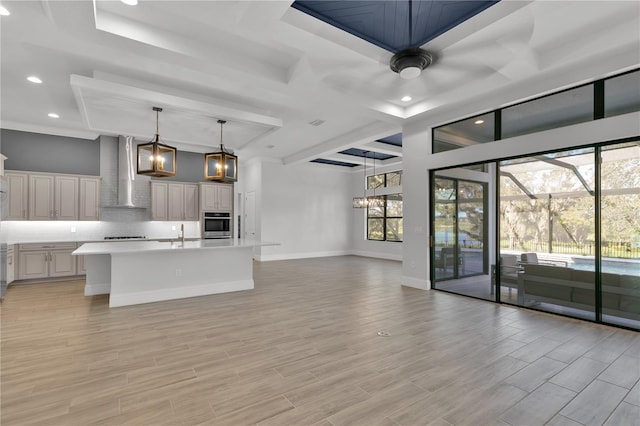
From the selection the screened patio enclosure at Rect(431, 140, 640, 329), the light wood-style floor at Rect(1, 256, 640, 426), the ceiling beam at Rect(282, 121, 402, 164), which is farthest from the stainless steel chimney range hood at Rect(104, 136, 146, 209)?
the screened patio enclosure at Rect(431, 140, 640, 329)

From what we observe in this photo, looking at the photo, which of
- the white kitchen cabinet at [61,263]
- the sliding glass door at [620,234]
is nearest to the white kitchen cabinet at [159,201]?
the white kitchen cabinet at [61,263]

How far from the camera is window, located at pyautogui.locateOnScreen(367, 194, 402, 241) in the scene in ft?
34.4

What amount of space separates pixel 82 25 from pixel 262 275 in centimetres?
557

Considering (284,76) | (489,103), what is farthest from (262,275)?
(489,103)

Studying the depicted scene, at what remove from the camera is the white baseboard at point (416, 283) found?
586 cm

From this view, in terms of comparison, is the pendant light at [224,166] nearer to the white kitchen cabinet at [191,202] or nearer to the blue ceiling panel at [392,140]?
the white kitchen cabinet at [191,202]

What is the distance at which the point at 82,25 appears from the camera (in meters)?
3.05

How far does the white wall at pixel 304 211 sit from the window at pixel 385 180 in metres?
1.01

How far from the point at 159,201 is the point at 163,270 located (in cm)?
366

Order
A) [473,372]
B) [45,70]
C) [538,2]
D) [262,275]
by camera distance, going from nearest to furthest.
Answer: [473,372]
[538,2]
[45,70]
[262,275]

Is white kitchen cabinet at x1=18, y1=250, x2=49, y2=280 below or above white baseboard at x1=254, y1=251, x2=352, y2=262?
above

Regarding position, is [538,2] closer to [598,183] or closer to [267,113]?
[598,183]

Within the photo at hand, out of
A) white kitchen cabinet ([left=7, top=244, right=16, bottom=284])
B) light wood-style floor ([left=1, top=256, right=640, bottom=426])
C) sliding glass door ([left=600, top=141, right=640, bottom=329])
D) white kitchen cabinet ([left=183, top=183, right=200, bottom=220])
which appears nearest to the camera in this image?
light wood-style floor ([left=1, top=256, right=640, bottom=426])

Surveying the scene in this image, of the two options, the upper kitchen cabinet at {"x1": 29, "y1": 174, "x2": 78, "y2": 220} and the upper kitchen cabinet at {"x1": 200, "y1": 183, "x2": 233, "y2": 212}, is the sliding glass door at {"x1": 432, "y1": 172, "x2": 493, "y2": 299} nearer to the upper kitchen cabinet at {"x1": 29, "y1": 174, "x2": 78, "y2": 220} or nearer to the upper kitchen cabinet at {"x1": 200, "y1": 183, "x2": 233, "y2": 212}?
the upper kitchen cabinet at {"x1": 200, "y1": 183, "x2": 233, "y2": 212}
